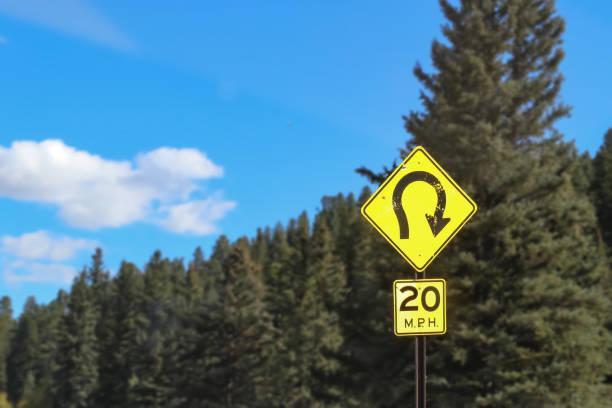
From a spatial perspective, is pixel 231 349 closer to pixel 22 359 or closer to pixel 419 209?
pixel 419 209

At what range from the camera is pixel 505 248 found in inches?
708

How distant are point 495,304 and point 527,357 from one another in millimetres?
1712

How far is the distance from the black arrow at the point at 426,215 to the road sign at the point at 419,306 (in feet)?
1.34

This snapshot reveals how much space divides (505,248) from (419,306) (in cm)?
1417

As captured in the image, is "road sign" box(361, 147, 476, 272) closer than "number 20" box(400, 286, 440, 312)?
No

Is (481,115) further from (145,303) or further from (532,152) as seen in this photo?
(145,303)

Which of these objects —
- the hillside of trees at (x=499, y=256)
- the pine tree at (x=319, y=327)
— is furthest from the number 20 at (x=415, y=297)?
the pine tree at (x=319, y=327)

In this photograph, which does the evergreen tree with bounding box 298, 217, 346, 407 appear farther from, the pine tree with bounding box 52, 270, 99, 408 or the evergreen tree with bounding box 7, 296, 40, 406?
the evergreen tree with bounding box 7, 296, 40, 406

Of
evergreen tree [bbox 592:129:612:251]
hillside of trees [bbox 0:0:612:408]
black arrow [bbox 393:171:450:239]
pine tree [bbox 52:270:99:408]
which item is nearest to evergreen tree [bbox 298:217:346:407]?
hillside of trees [bbox 0:0:612:408]

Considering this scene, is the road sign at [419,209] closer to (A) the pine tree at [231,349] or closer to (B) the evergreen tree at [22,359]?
(A) the pine tree at [231,349]

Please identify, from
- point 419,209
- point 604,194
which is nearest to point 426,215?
point 419,209

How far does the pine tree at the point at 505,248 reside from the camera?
1719cm

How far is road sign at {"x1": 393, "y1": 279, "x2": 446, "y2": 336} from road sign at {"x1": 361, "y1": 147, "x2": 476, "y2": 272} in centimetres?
17

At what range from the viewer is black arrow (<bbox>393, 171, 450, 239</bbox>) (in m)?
4.91
